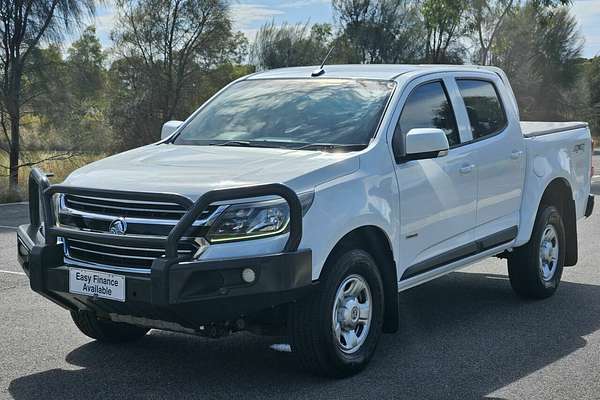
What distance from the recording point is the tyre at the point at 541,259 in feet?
25.9

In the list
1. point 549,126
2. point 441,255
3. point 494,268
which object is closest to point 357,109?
point 441,255

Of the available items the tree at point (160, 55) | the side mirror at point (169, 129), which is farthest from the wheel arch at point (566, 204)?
the tree at point (160, 55)

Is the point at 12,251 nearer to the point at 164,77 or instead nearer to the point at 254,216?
the point at 254,216

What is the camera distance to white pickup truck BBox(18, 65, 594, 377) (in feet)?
16.4

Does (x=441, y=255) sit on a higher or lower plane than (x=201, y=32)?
lower

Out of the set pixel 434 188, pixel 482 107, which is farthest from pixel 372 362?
pixel 482 107

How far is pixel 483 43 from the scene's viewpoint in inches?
1483

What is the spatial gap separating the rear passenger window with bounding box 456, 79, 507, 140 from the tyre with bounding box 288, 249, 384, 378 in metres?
2.00

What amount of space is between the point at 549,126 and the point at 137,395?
194 inches

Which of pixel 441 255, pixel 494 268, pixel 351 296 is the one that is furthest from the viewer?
pixel 494 268

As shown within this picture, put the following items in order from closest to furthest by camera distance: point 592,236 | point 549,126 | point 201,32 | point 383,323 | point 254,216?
point 254,216 < point 383,323 < point 549,126 < point 592,236 < point 201,32

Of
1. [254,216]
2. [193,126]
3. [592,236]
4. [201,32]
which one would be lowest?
[592,236]

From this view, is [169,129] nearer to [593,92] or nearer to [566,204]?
[566,204]

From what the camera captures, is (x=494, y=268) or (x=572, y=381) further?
(x=494, y=268)
